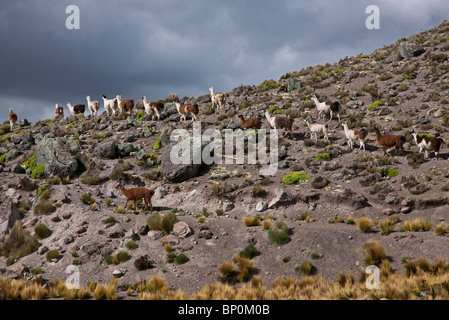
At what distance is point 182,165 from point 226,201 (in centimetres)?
442

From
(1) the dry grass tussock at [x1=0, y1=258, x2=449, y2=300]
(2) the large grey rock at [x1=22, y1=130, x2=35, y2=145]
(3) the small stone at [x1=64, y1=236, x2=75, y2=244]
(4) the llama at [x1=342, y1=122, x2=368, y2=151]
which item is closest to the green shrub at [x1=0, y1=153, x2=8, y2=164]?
(2) the large grey rock at [x1=22, y1=130, x2=35, y2=145]

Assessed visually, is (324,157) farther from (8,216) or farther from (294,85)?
(294,85)

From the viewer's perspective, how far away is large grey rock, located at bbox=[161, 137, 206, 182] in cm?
1970

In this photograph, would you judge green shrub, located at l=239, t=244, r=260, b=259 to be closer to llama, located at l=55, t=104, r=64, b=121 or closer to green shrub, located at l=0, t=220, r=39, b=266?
green shrub, located at l=0, t=220, r=39, b=266

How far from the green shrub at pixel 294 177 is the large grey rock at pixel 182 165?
6.11 m

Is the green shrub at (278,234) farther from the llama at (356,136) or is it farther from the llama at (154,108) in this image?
the llama at (154,108)

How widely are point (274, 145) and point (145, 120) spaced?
15958 millimetres

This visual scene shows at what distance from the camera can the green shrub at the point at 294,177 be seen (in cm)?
1825

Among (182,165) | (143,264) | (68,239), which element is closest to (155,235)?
(143,264)

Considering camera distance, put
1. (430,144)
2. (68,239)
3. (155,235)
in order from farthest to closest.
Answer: (430,144), (68,239), (155,235)

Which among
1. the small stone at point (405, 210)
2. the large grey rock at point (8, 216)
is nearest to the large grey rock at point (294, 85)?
the small stone at point (405, 210)

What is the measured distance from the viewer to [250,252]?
11820mm

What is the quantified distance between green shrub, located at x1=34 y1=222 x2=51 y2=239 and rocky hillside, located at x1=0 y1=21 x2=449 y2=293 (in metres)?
0.07
